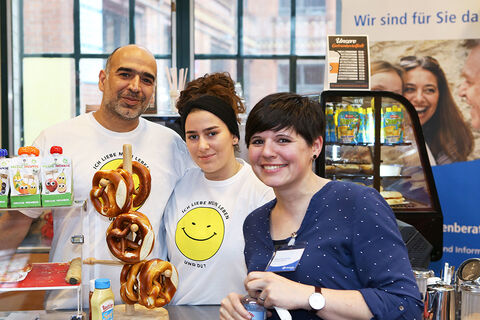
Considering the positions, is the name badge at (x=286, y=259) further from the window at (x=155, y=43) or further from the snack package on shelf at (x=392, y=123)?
the window at (x=155, y=43)

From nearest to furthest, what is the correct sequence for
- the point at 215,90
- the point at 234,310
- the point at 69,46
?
the point at 234,310, the point at 215,90, the point at 69,46

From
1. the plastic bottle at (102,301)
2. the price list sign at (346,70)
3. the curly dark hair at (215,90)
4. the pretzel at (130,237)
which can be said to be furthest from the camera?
the price list sign at (346,70)

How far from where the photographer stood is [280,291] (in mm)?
1316

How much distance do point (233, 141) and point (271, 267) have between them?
88 cm

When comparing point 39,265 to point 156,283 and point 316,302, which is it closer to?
point 156,283

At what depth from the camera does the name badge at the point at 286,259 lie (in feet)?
4.51

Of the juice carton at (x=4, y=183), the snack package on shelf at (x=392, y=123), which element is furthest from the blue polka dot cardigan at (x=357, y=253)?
the snack package on shelf at (x=392, y=123)

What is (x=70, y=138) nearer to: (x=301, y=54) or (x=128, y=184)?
(x=128, y=184)

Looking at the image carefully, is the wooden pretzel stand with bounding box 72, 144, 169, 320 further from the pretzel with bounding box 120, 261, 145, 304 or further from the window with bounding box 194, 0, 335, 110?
the window with bounding box 194, 0, 335, 110

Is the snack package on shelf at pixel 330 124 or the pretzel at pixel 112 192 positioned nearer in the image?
Result: the pretzel at pixel 112 192

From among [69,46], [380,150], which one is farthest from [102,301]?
[69,46]

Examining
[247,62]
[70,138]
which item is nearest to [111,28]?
[247,62]

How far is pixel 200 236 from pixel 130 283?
1.30 feet

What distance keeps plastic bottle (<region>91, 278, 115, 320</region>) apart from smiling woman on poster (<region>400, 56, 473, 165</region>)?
4010 millimetres
